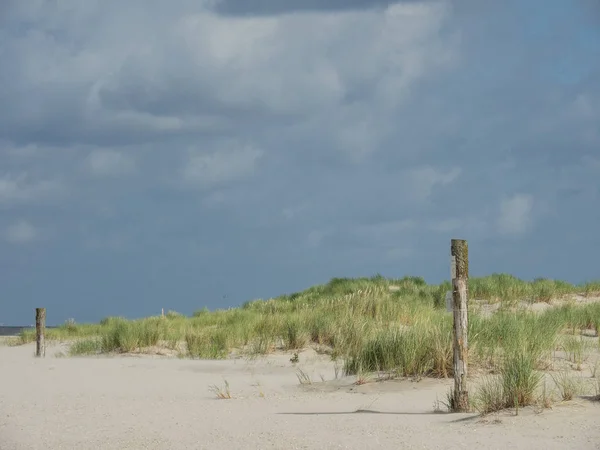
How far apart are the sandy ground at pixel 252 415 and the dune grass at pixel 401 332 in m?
0.62

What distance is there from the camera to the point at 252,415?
11.6 m

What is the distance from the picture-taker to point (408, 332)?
14922 mm

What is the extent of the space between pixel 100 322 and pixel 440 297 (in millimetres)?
16448

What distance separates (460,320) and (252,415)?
10.6 ft

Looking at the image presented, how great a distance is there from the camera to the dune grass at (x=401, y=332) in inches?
550

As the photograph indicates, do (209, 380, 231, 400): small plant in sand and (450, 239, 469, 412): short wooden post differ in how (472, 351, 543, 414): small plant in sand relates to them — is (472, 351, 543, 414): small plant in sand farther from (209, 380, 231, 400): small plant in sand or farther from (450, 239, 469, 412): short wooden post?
(209, 380, 231, 400): small plant in sand

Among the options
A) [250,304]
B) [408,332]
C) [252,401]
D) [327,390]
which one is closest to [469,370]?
[408,332]

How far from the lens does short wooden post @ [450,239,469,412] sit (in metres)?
11.1

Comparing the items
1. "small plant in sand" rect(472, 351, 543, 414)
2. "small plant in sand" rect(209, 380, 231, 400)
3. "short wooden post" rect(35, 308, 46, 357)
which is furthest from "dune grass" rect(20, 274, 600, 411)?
"small plant in sand" rect(209, 380, 231, 400)

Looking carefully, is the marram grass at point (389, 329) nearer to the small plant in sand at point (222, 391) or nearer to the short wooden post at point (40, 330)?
the short wooden post at point (40, 330)

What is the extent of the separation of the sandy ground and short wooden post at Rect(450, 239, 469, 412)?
386 mm

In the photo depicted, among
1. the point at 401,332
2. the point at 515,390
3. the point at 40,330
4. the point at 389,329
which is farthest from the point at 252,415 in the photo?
the point at 40,330

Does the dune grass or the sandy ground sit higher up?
the dune grass

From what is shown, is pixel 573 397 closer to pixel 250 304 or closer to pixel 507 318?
pixel 507 318
